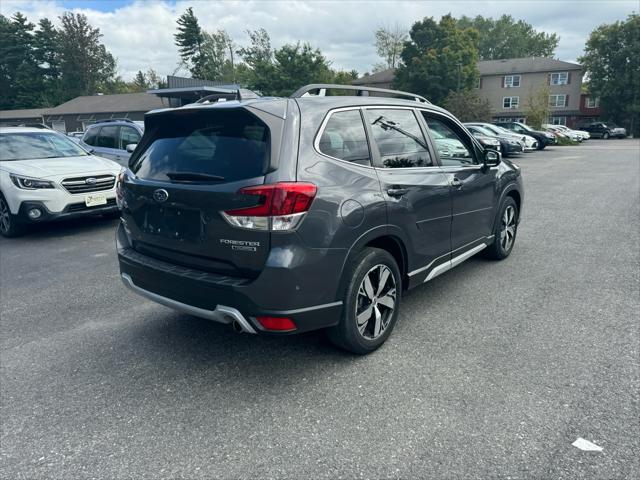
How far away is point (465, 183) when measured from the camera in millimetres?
4262

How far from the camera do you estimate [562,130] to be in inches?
1284

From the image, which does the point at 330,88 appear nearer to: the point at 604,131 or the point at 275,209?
the point at 275,209

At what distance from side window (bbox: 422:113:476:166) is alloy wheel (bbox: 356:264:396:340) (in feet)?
4.47

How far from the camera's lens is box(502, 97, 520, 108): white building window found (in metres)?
57.4

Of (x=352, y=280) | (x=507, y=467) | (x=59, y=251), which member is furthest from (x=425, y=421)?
(x=59, y=251)

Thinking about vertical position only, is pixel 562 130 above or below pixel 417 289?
above

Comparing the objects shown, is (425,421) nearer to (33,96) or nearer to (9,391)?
(9,391)

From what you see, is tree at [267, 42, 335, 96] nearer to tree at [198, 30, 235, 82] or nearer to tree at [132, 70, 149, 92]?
tree at [198, 30, 235, 82]

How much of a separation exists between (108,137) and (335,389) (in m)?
10.0

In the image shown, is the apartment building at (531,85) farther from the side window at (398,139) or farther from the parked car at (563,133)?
the side window at (398,139)

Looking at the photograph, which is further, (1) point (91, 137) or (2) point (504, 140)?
(2) point (504, 140)

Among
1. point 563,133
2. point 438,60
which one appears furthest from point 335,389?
point 438,60

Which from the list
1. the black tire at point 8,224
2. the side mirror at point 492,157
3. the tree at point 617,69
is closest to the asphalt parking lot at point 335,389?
the side mirror at point 492,157

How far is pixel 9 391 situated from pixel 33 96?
7872cm
